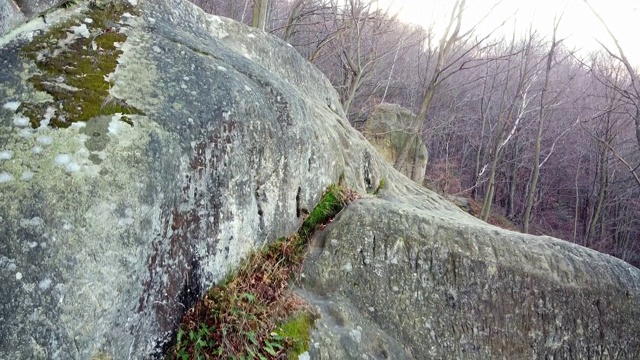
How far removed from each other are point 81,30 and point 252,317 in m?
2.52

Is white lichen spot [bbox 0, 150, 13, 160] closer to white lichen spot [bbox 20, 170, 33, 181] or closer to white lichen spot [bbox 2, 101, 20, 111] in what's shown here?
white lichen spot [bbox 20, 170, 33, 181]

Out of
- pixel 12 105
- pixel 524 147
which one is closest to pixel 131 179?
pixel 12 105

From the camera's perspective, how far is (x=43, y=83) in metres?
3.00

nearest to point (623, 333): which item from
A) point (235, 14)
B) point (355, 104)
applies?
point (355, 104)

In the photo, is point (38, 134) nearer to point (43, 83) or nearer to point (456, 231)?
point (43, 83)

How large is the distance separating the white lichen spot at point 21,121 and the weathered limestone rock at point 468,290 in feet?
7.41

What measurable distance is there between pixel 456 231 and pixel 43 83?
3430 mm

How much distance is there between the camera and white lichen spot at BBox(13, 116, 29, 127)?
277cm

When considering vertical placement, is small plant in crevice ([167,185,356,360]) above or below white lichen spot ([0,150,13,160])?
below

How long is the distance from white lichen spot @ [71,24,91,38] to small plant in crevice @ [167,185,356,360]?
6.95 ft

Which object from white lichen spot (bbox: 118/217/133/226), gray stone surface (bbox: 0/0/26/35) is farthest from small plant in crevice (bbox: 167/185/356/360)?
gray stone surface (bbox: 0/0/26/35)

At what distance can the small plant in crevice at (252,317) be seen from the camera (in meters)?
2.91

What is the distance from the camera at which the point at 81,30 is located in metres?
3.43

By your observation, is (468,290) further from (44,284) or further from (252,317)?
(44,284)
